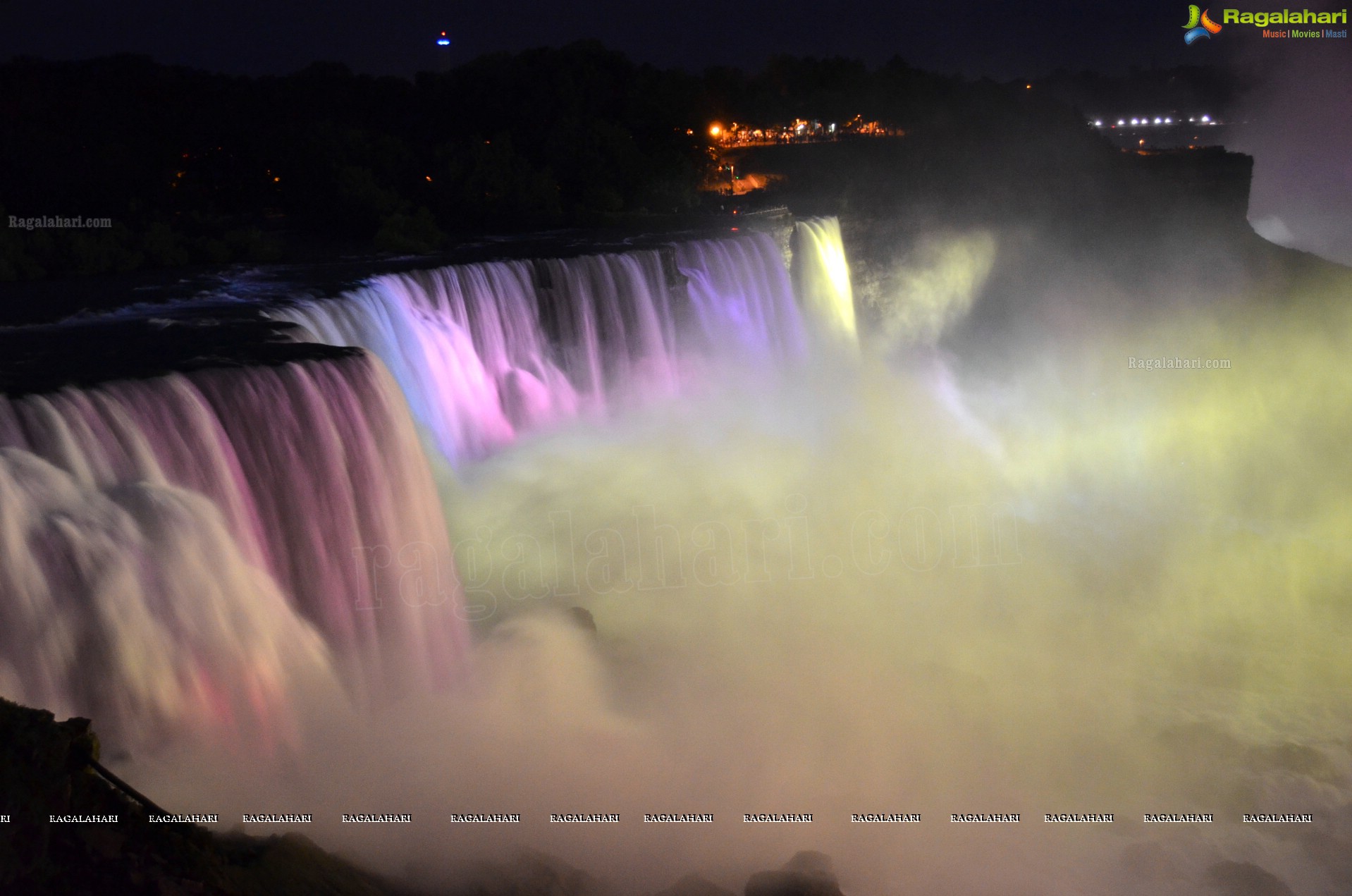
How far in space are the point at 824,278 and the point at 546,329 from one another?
9265mm

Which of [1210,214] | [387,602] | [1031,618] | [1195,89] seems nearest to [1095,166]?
[1210,214]

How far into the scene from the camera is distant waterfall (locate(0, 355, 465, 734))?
6.20 m

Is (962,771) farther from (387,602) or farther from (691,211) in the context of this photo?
(691,211)

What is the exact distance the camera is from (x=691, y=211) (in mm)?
26859

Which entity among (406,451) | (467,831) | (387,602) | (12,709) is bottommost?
(467,831)

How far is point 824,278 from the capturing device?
22969 mm

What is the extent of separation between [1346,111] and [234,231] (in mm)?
53378

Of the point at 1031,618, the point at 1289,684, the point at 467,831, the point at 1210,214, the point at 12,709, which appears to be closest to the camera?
the point at 12,709

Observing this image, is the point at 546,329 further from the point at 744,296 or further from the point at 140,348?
the point at 140,348

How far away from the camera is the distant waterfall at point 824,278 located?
871 inches

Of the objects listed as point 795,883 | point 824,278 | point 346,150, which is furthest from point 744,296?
point 795,883

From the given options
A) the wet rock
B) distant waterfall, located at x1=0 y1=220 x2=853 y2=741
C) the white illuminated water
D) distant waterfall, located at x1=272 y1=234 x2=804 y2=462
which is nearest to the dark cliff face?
distant waterfall, located at x1=0 y1=220 x2=853 y2=741

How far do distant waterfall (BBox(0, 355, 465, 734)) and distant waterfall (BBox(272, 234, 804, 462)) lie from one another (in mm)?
3040

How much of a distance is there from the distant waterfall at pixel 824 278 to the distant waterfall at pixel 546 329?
183 centimetres
